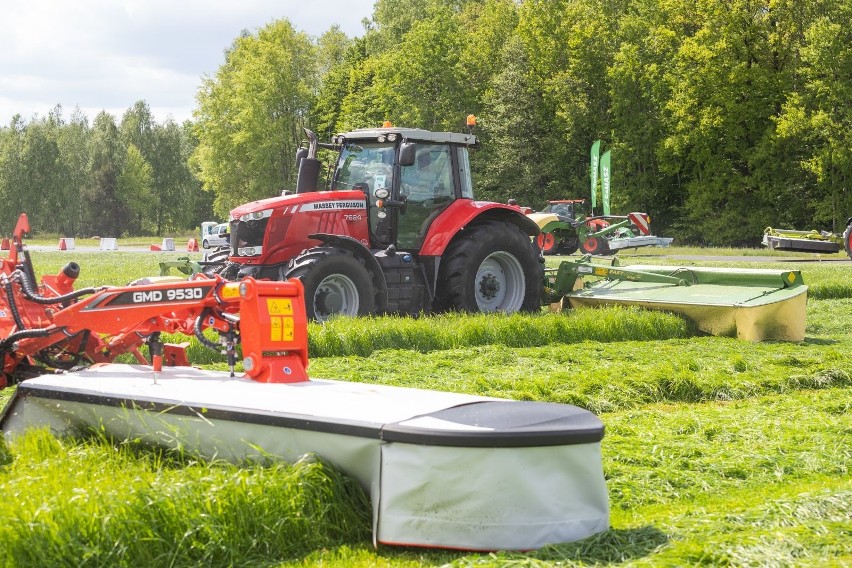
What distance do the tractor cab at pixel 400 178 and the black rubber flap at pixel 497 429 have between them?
7.51 meters

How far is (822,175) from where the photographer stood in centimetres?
3503

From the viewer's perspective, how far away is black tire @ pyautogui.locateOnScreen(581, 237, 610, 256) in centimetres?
3000

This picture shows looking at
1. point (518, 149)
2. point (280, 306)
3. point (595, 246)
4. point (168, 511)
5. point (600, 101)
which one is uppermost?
point (600, 101)

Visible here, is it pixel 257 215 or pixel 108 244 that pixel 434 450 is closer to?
pixel 257 215

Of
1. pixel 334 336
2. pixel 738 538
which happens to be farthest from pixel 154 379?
pixel 334 336

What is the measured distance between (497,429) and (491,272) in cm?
870

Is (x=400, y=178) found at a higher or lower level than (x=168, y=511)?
higher

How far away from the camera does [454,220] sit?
12172 mm

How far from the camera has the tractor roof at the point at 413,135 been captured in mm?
11898

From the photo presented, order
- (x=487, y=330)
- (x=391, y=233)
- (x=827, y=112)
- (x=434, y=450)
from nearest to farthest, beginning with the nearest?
(x=434, y=450) < (x=487, y=330) < (x=391, y=233) < (x=827, y=112)

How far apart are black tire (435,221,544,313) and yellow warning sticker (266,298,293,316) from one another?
6.63 metres

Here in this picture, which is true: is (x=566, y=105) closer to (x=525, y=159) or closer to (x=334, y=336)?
(x=525, y=159)

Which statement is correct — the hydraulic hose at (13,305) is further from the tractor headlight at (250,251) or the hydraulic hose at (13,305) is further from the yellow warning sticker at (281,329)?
the tractor headlight at (250,251)

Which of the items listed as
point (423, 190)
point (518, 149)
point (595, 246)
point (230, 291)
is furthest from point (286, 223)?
point (518, 149)
